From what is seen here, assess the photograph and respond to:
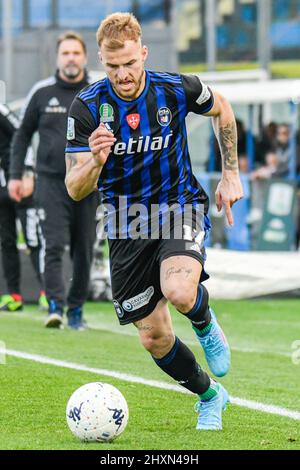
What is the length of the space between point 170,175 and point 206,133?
14775 mm

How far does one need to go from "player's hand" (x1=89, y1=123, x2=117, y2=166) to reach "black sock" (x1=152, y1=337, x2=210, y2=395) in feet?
3.57

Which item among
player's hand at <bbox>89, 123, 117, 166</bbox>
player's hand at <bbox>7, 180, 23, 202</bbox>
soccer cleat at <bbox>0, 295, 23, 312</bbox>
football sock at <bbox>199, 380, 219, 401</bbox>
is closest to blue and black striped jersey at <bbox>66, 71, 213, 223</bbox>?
player's hand at <bbox>89, 123, 117, 166</bbox>

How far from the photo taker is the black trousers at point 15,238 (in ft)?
41.7

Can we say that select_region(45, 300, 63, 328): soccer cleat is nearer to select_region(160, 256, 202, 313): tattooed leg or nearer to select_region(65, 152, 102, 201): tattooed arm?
select_region(65, 152, 102, 201): tattooed arm

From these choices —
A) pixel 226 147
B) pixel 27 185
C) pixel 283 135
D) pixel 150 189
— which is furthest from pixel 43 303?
pixel 283 135

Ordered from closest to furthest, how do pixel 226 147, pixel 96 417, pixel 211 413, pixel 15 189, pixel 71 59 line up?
pixel 96 417 → pixel 211 413 → pixel 226 147 → pixel 71 59 → pixel 15 189

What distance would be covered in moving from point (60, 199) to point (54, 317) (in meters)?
1.04

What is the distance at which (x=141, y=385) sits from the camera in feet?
25.5

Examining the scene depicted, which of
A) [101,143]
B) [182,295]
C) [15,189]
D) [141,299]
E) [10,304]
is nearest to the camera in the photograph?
[101,143]

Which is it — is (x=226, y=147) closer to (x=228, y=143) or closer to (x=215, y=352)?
(x=228, y=143)

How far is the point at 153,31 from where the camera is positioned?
2230 cm

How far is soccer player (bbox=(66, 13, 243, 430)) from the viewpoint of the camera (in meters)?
6.28
